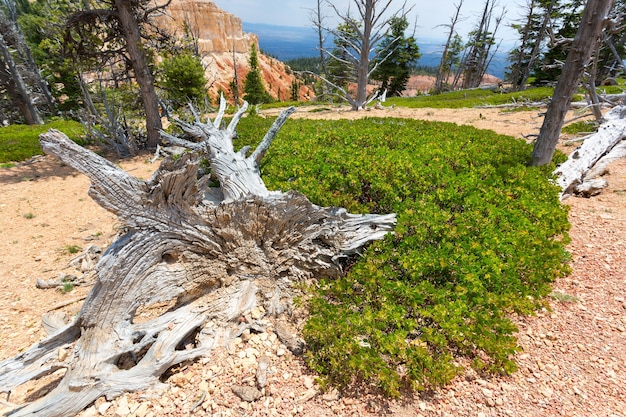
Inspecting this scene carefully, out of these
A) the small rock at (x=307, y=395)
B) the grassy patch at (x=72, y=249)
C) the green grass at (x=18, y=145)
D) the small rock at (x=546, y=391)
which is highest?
the green grass at (x=18, y=145)

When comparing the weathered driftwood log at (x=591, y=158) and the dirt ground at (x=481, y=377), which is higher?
the weathered driftwood log at (x=591, y=158)

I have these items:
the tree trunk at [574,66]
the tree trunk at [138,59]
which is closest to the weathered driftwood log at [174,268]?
the tree trunk at [574,66]

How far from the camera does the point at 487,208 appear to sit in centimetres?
439

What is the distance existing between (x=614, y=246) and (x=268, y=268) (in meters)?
5.11

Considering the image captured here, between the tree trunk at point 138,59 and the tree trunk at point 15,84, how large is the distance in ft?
43.5

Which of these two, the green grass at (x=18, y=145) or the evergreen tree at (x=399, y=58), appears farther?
the evergreen tree at (x=399, y=58)

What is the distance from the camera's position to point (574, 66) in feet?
17.6

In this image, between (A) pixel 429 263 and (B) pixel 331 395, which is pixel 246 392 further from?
(A) pixel 429 263

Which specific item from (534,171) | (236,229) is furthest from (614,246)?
(236,229)

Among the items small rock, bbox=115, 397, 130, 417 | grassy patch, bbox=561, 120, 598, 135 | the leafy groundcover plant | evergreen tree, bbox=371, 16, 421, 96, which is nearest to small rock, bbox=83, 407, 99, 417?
small rock, bbox=115, 397, 130, 417

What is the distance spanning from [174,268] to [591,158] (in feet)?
29.4

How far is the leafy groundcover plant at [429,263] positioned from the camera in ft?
9.29

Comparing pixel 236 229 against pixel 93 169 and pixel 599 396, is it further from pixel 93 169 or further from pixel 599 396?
pixel 599 396

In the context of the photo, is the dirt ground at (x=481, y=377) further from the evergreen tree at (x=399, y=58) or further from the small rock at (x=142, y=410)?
the evergreen tree at (x=399, y=58)
